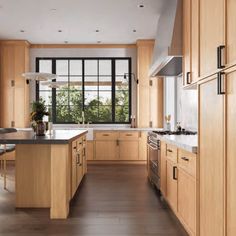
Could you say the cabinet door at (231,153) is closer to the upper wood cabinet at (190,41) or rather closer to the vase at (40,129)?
the upper wood cabinet at (190,41)

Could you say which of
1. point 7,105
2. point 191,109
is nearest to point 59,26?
point 7,105

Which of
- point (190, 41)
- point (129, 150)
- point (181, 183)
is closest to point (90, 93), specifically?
point (129, 150)

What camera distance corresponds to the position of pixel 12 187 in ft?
16.5

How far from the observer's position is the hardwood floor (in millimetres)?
3094

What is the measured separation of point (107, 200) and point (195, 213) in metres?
1.80

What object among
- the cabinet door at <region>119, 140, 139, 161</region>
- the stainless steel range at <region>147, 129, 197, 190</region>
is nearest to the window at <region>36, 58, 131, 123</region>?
the cabinet door at <region>119, 140, 139, 161</region>

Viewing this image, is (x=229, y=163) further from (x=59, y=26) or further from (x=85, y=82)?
(x=85, y=82)

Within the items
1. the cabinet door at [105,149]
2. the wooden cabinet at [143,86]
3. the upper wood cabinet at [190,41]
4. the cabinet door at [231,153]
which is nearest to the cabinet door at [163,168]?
the upper wood cabinet at [190,41]

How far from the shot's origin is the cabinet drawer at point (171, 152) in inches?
134

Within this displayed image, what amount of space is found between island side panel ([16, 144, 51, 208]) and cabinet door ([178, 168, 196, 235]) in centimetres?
158

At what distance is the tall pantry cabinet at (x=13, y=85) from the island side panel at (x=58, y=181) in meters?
4.55

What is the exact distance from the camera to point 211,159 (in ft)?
7.45

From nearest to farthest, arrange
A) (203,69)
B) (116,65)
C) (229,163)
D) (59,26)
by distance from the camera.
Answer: (229,163) → (203,69) → (59,26) → (116,65)

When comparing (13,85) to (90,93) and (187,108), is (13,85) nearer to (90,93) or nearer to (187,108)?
(90,93)
